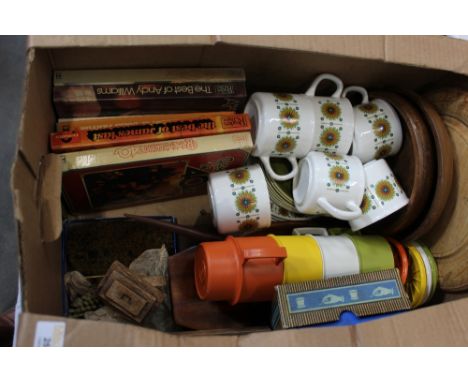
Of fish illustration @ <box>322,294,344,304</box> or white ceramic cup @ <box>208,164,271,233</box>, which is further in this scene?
white ceramic cup @ <box>208,164,271,233</box>

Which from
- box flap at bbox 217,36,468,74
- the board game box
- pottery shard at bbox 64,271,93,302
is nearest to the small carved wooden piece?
pottery shard at bbox 64,271,93,302

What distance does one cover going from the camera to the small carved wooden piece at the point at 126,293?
83cm

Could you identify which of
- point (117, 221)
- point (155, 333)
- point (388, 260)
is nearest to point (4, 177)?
point (117, 221)

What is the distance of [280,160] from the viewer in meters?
0.95

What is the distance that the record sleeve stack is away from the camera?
0.79m

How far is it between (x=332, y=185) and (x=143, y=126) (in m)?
0.37

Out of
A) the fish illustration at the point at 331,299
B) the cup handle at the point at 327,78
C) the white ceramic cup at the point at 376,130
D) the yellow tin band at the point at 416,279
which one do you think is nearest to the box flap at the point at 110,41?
the cup handle at the point at 327,78

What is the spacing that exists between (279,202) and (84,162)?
40cm

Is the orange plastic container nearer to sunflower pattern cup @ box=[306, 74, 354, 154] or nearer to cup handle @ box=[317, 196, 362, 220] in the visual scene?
cup handle @ box=[317, 196, 362, 220]

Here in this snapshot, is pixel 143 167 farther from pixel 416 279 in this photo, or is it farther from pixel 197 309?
pixel 416 279

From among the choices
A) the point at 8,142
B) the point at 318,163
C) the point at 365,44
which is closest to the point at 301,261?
the point at 318,163

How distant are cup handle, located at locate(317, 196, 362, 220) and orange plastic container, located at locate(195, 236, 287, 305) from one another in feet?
0.39

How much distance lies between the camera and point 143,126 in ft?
2.68
